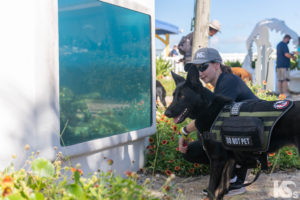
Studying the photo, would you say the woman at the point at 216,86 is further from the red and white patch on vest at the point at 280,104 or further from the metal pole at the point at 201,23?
the metal pole at the point at 201,23

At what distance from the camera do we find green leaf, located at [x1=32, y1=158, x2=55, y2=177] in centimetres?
193

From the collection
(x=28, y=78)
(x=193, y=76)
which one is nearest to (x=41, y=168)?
(x=28, y=78)

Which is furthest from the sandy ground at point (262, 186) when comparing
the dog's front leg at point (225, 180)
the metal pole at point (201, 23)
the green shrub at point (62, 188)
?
the metal pole at point (201, 23)

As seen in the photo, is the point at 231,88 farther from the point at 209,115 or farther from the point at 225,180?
the point at 225,180

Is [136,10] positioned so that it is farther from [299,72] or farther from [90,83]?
[299,72]

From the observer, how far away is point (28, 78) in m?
2.74

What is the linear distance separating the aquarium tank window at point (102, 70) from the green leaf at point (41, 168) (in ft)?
2.87

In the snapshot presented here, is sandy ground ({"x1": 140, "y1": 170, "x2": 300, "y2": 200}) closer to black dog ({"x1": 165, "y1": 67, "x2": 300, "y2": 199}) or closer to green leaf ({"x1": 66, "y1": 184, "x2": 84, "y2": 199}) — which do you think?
black dog ({"x1": 165, "y1": 67, "x2": 300, "y2": 199})

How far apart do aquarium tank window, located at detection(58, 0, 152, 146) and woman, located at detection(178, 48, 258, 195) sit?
82 cm

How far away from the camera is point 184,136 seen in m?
3.62
